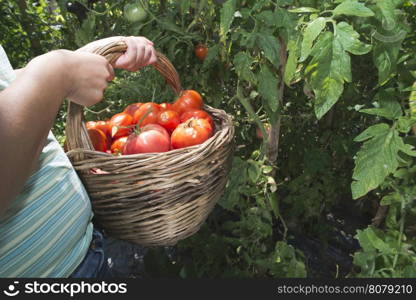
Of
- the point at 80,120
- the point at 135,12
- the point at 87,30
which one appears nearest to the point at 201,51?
the point at 135,12

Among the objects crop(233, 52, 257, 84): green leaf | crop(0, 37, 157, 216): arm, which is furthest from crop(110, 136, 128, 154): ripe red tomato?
crop(233, 52, 257, 84): green leaf

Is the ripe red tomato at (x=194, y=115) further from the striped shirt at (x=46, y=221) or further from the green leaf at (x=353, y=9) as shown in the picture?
the green leaf at (x=353, y=9)

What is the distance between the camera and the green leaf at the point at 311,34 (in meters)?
0.60

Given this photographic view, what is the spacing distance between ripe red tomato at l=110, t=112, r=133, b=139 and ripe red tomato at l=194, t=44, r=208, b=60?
0.36m

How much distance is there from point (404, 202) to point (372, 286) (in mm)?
184

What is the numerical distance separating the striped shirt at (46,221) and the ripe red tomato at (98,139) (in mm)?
160

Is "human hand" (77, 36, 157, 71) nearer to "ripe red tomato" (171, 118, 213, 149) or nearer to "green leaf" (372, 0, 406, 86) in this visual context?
"ripe red tomato" (171, 118, 213, 149)

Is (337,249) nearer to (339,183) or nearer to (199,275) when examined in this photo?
(339,183)

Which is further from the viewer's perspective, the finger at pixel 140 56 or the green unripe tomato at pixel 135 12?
the green unripe tomato at pixel 135 12

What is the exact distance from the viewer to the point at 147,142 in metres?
0.80

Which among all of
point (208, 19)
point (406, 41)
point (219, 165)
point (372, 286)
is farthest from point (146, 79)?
point (372, 286)

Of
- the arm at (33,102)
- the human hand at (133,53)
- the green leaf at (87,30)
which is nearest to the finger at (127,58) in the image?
the human hand at (133,53)

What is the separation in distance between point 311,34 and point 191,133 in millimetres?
337

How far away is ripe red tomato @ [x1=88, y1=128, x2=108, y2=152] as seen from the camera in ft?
2.85
